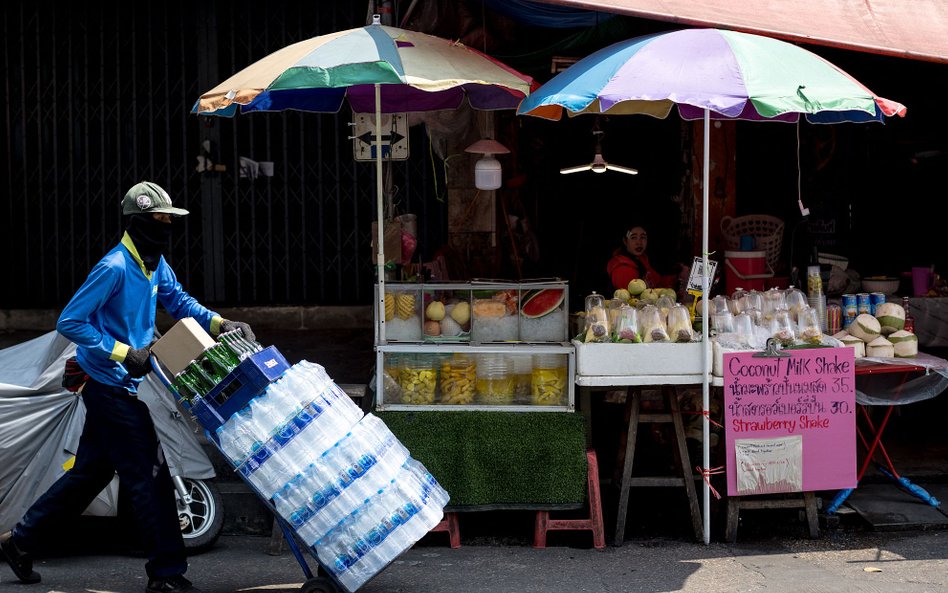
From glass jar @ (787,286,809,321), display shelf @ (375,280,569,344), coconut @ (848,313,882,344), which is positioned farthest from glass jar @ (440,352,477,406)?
coconut @ (848,313,882,344)

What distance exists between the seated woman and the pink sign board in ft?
5.94

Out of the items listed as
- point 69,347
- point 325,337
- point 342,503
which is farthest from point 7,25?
point 342,503

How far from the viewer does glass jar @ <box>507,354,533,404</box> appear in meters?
5.93

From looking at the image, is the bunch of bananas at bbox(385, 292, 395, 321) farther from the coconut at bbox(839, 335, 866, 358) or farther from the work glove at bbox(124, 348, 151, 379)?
the coconut at bbox(839, 335, 866, 358)

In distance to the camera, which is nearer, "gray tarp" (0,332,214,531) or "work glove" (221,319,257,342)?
"work glove" (221,319,257,342)

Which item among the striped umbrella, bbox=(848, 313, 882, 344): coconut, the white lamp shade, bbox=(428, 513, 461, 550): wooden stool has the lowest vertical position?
bbox=(428, 513, 461, 550): wooden stool

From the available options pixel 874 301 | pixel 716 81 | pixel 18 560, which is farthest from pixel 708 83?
pixel 18 560

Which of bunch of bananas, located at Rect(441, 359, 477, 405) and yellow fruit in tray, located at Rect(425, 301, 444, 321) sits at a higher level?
yellow fruit in tray, located at Rect(425, 301, 444, 321)

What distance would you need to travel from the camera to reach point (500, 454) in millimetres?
5762

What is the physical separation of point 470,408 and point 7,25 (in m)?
7.11

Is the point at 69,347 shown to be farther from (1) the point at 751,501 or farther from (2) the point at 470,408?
(1) the point at 751,501

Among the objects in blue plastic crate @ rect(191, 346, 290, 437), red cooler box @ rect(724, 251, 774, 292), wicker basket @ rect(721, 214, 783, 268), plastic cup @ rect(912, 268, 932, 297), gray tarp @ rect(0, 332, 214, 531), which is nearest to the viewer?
blue plastic crate @ rect(191, 346, 290, 437)

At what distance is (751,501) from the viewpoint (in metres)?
5.86

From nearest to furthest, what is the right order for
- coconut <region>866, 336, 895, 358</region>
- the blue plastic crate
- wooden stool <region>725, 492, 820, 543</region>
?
the blue plastic crate
wooden stool <region>725, 492, 820, 543</region>
coconut <region>866, 336, 895, 358</region>
